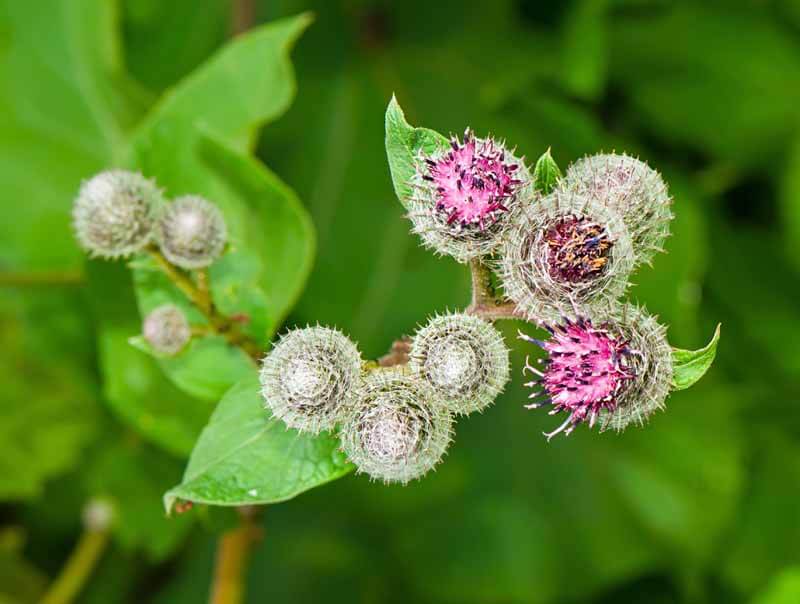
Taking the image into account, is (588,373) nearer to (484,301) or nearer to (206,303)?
(484,301)

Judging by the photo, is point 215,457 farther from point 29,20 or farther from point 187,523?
point 29,20

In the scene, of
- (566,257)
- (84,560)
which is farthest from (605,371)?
(84,560)

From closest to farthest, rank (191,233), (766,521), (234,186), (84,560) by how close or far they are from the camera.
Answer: (191,233)
(234,186)
(84,560)
(766,521)

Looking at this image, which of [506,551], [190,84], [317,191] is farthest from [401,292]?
[190,84]

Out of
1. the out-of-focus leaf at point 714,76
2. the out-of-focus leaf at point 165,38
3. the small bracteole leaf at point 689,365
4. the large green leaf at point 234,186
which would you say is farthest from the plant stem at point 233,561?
the out-of-focus leaf at point 714,76

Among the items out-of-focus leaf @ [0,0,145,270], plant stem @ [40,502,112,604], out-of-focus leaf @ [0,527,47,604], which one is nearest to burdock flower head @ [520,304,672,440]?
out-of-focus leaf @ [0,0,145,270]
